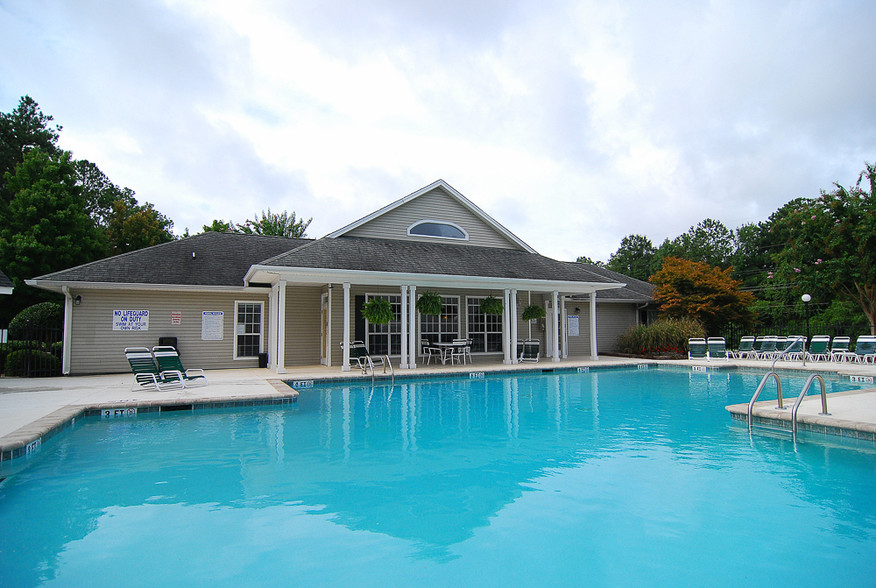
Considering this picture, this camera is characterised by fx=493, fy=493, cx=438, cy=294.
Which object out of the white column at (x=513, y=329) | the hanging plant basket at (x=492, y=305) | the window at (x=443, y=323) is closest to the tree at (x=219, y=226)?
the window at (x=443, y=323)

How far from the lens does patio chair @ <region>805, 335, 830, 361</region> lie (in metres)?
16.4

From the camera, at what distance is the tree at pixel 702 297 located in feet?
65.6

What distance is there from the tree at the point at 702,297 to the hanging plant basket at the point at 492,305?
8044 mm

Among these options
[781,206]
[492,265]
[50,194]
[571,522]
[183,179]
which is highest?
[781,206]

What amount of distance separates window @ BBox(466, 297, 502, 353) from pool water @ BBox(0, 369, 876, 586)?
10131mm

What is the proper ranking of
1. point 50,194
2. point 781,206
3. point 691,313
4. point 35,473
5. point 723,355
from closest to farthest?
1. point 35,473
2. point 723,355
3. point 691,313
4. point 50,194
5. point 781,206

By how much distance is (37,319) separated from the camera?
13.5m

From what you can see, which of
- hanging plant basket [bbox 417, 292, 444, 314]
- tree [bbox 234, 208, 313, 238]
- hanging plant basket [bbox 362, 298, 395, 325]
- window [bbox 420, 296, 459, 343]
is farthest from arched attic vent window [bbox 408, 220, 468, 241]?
tree [bbox 234, 208, 313, 238]

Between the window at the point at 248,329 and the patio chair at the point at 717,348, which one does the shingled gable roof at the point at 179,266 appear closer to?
the window at the point at 248,329

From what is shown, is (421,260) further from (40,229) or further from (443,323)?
(40,229)

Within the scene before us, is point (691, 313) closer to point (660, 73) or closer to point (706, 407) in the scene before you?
point (660, 73)

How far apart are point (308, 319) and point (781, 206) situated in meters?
49.5

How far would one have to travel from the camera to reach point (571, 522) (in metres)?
4.07

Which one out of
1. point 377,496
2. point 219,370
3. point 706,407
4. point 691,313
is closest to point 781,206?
point 691,313
